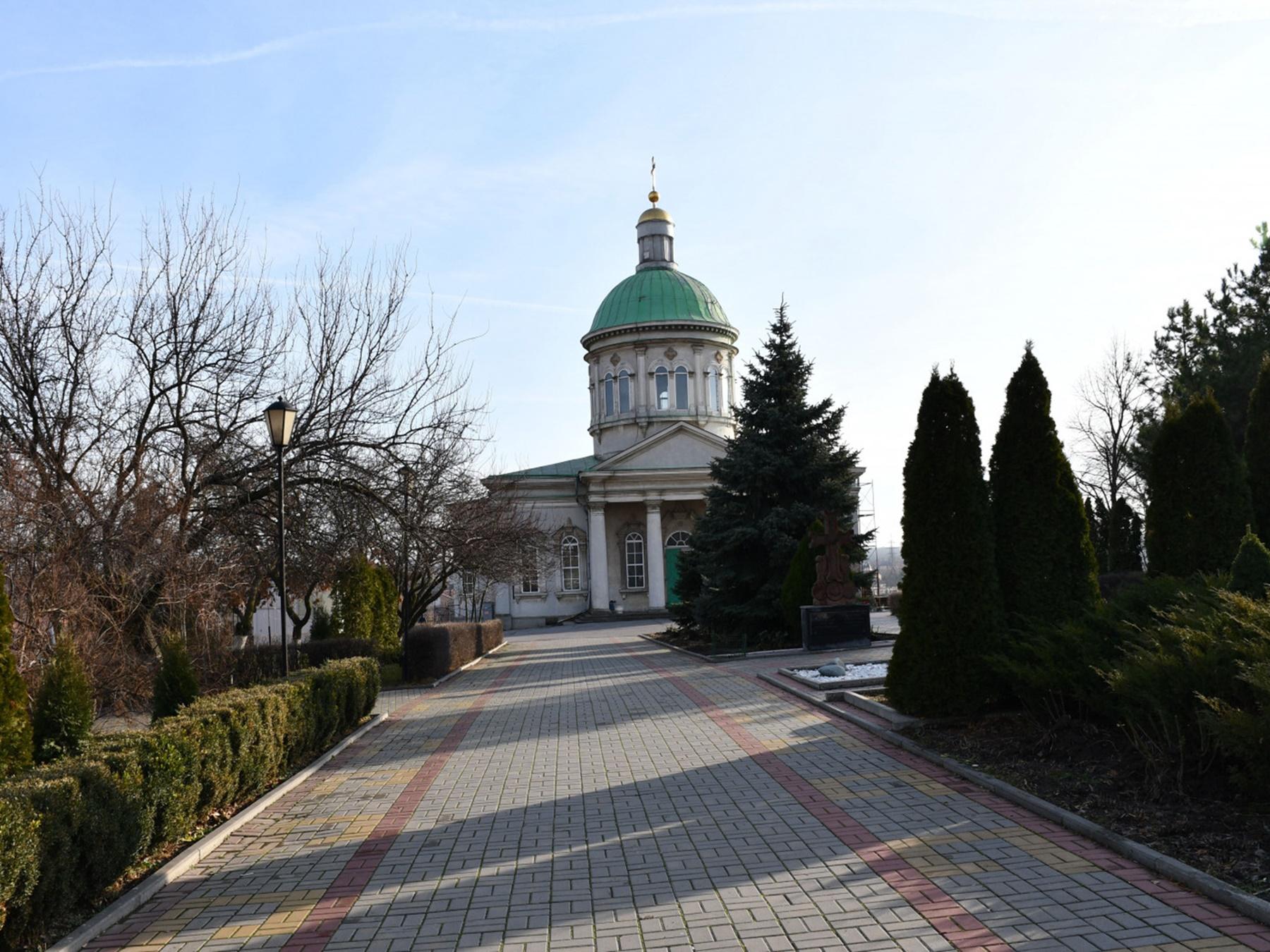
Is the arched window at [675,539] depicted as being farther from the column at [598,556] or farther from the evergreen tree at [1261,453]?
the evergreen tree at [1261,453]

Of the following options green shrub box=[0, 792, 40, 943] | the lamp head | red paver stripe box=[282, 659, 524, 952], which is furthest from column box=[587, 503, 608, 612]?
green shrub box=[0, 792, 40, 943]

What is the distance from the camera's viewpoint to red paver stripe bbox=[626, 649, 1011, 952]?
5.17 meters

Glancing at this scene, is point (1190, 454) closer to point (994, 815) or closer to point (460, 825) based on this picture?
point (994, 815)

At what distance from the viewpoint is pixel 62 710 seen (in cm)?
923

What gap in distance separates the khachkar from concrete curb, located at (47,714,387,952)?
1303 centimetres

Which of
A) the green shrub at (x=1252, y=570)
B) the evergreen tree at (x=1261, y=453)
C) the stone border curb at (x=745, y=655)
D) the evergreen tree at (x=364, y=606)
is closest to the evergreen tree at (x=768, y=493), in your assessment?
the stone border curb at (x=745, y=655)

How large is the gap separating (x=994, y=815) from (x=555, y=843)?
10.2 feet

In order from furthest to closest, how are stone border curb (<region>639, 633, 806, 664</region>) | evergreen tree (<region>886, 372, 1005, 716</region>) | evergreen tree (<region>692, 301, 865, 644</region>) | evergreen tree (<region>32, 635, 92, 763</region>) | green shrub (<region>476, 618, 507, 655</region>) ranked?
green shrub (<region>476, 618, 507, 655</region>)
evergreen tree (<region>692, 301, 865, 644</region>)
stone border curb (<region>639, 633, 806, 664</region>)
evergreen tree (<region>886, 372, 1005, 716</region>)
evergreen tree (<region>32, 635, 92, 763</region>)

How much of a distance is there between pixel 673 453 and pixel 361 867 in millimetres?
42864

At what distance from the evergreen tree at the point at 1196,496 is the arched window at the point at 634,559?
125 feet

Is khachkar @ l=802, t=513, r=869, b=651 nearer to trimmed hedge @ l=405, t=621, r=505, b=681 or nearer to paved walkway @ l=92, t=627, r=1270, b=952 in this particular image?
trimmed hedge @ l=405, t=621, r=505, b=681

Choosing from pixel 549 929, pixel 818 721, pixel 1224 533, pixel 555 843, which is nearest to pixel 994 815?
pixel 555 843

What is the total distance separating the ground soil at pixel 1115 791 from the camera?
Result: 19.8 feet

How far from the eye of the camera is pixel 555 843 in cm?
731
